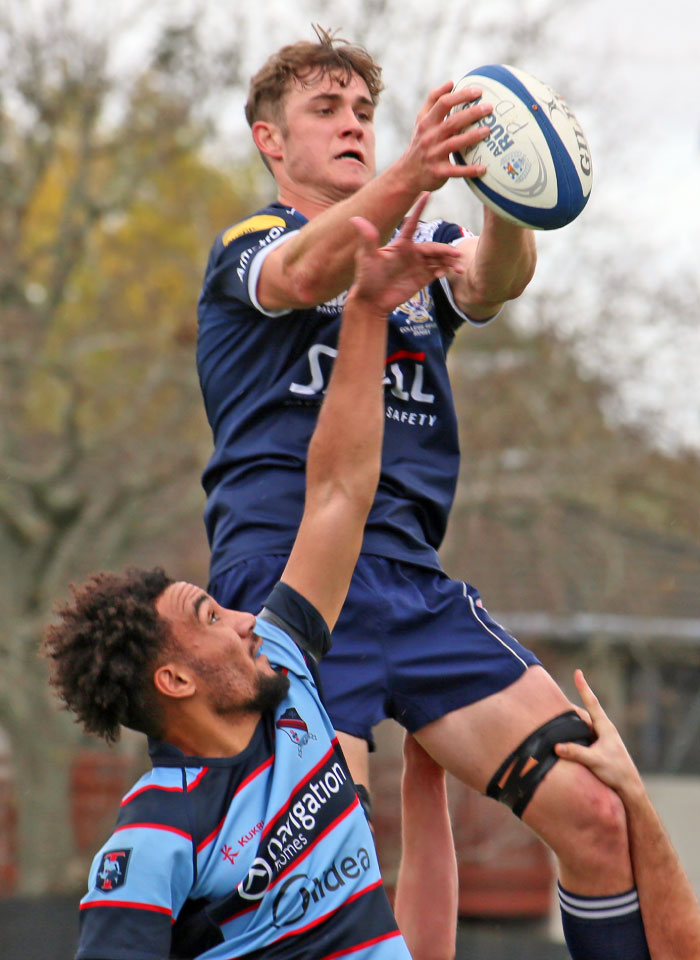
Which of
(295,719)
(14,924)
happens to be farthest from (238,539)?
(14,924)

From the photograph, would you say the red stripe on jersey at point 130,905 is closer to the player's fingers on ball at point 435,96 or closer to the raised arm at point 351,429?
the raised arm at point 351,429

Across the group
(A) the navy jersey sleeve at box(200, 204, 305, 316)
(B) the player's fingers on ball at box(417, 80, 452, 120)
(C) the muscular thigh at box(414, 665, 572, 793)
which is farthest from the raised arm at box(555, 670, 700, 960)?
(B) the player's fingers on ball at box(417, 80, 452, 120)

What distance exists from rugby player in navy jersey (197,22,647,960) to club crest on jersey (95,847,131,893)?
31.2 inches

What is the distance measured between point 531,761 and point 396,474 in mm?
811

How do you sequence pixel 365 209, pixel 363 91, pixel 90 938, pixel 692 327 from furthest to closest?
pixel 692 327
pixel 363 91
pixel 365 209
pixel 90 938

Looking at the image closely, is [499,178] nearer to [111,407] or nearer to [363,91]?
[363,91]

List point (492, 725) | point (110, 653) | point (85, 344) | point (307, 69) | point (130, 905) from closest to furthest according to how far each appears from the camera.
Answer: point (130, 905) < point (110, 653) < point (492, 725) < point (307, 69) < point (85, 344)

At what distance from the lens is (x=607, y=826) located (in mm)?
3002

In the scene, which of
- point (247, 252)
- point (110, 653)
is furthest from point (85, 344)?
point (110, 653)

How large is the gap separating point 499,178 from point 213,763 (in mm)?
1475

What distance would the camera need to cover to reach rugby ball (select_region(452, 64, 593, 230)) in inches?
118

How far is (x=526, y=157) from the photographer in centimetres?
299

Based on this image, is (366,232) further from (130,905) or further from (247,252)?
(130,905)

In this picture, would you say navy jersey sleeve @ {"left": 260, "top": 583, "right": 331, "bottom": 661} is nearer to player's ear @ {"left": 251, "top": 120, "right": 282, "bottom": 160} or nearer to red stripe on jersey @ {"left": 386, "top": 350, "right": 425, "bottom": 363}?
red stripe on jersey @ {"left": 386, "top": 350, "right": 425, "bottom": 363}
